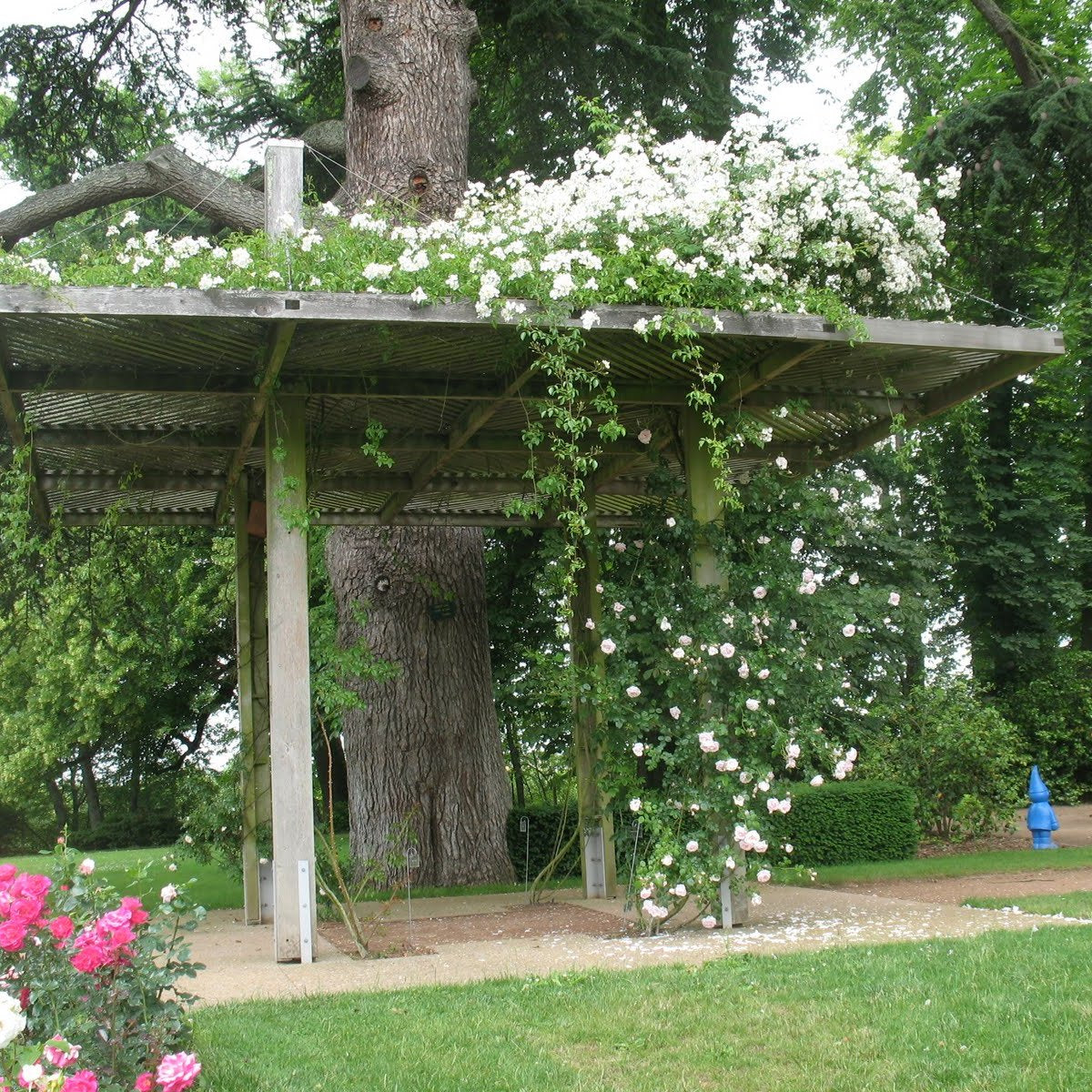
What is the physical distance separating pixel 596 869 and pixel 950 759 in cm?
572

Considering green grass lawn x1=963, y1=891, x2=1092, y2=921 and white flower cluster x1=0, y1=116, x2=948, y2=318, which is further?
green grass lawn x1=963, y1=891, x2=1092, y2=921

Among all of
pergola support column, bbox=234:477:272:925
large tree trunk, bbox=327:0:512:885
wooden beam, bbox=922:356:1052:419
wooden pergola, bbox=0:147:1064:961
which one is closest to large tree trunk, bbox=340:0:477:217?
large tree trunk, bbox=327:0:512:885

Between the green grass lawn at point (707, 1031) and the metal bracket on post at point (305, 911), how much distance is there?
108cm

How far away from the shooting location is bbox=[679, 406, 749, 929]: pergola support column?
7.05 m

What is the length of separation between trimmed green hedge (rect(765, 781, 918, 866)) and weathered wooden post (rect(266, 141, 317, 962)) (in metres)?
6.68

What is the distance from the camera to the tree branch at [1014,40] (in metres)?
12.1

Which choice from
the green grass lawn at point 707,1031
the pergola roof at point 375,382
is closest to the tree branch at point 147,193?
the pergola roof at point 375,382

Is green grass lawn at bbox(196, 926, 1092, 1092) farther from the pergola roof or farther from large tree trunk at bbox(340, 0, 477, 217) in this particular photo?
large tree trunk at bbox(340, 0, 477, 217)

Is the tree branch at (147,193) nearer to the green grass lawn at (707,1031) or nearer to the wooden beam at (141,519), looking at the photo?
the wooden beam at (141,519)

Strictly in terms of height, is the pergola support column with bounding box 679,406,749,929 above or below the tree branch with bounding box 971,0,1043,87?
below

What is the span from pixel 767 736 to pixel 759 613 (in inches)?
26.3

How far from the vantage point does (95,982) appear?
3.52 metres

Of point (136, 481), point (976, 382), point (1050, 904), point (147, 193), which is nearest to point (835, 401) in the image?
point (976, 382)

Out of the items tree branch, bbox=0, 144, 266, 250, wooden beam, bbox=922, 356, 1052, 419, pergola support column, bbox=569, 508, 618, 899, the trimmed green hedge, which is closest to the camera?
wooden beam, bbox=922, 356, 1052, 419
